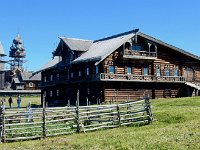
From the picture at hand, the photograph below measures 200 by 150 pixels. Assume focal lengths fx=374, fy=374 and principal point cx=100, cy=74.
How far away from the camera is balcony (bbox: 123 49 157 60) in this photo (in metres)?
45.6

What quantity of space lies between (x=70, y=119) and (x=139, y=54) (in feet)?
89.1

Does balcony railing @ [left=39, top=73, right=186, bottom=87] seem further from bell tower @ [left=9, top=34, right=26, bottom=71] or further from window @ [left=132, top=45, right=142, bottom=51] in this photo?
bell tower @ [left=9, top=34, right=26, bottom=71]

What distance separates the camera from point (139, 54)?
4666cm

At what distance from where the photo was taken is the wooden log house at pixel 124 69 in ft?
148

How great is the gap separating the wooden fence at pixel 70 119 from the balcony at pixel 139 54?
2107 centimetres

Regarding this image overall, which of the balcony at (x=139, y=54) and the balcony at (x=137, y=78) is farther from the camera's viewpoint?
the balcony at (x=139, y=54)

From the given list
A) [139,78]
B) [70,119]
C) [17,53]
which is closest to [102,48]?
[139,78]

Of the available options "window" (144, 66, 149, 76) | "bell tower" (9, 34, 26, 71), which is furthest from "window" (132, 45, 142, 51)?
"bell tower" (9, 34, 26, 71)

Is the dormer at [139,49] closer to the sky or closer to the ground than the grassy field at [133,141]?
closer to the sky

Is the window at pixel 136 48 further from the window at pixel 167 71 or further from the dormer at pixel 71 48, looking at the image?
the dormer at pixel 71 48

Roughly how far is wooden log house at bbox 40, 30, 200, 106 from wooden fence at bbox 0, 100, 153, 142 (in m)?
19.0

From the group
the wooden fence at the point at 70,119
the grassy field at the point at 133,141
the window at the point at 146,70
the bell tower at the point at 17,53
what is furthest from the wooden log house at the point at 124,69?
the bell tower at the point at 17,53

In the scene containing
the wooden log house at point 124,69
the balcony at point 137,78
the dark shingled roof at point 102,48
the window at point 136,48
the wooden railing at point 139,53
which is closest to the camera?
the dark shingled roof at point 102,48

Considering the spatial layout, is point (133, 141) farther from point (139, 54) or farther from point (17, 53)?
point (17, 53)
